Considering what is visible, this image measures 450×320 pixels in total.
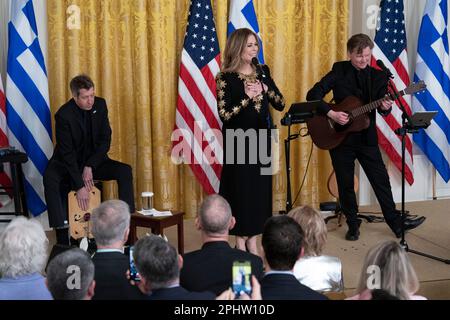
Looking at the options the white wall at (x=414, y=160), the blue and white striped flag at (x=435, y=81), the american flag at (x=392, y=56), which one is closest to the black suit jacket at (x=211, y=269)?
the american flag at (x=392, y=56)

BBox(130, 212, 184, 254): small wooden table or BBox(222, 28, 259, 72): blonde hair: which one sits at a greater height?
BBox(222, 28, 259, 72): blonde hair

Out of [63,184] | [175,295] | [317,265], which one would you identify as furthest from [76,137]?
[175,295]

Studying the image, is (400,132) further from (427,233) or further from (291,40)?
(291,40)

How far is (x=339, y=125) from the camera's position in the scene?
517 cm

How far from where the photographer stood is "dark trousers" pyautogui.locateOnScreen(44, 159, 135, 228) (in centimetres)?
484

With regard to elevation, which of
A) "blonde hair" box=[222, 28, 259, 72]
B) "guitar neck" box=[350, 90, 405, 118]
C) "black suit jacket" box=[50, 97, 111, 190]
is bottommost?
"black suit jacket" box=[50, 97, 111, 190]

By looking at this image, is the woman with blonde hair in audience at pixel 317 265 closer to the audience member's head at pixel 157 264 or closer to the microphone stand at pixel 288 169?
the audience member's head at pixel 157 264

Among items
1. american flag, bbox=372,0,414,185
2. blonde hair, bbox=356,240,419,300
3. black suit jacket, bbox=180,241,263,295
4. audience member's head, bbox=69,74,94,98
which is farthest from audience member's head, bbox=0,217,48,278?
american flag, bbox=372,0,414,185

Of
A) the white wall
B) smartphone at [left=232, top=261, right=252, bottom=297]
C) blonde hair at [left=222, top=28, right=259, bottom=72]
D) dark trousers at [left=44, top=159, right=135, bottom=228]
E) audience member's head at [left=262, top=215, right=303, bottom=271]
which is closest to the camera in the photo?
smartphone at [left=232, top=261, right=252, bottom=297]

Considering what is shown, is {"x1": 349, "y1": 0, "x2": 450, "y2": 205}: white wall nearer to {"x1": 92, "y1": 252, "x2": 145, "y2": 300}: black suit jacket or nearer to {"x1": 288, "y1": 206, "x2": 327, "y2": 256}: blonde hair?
{"x1": 288, "y1": 206, "x2": 327, "y2": 256}: blonde hair

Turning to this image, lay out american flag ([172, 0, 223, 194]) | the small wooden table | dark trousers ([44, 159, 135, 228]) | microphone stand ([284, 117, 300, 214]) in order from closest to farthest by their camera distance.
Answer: the small wooden table
dark trousers ([44, 159, 135, 228])
microphone stand ([284, 117, 300, 214])
american flag ([172, 0, 223, 194])

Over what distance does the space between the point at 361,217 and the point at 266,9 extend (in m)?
2.17

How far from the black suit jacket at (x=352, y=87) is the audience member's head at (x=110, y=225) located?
269cm

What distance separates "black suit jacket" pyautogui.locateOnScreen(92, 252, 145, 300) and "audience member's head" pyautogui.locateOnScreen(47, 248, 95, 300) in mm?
180
